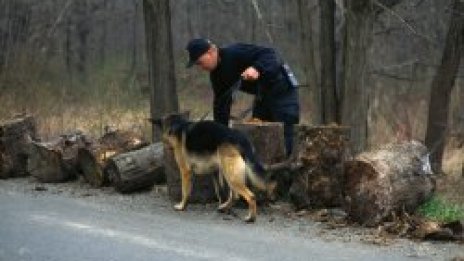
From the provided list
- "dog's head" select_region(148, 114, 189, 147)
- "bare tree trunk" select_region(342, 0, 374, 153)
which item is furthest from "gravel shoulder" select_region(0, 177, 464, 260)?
"bare tree trunk" select_region(342, 0, 374, 153)

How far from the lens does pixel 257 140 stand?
391 inches

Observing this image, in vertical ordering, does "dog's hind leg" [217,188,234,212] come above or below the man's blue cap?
below

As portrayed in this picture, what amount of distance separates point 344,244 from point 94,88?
15.9 meters

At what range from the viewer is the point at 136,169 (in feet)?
35.9

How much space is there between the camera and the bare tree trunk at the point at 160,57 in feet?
45.6

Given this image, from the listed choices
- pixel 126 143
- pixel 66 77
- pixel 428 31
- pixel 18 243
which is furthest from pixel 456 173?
pixel 66 77

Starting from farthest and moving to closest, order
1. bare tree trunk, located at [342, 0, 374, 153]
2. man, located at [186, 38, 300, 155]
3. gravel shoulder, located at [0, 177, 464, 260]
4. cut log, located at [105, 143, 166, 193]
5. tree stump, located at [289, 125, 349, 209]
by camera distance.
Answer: bare tree trunk, located at [342, 0, 374, 153]
cut log, located at [105, 143, 166, 193]
man, located at [186, 38, 300, 155]
tree stump, located at [289, 125, 349, 209]
gravel shoulder, located at [0, 177, 464, 260]

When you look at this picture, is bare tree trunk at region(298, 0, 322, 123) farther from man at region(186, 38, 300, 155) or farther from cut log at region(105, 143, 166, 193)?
man at region(186, 38, 300, 155)

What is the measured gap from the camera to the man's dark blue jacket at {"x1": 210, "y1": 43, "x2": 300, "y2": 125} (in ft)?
33.1

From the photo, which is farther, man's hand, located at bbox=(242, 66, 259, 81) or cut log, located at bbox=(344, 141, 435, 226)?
man's hand, located at bbox=(242, 66, 259, 81)

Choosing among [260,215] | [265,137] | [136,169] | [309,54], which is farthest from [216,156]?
[309,54]

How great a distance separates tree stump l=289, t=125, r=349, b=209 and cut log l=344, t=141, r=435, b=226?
15.4 inches

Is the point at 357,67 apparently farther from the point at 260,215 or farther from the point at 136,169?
the point at 260,215

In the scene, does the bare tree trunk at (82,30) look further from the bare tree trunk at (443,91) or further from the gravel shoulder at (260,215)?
the gravel shoulder at (260,215)
